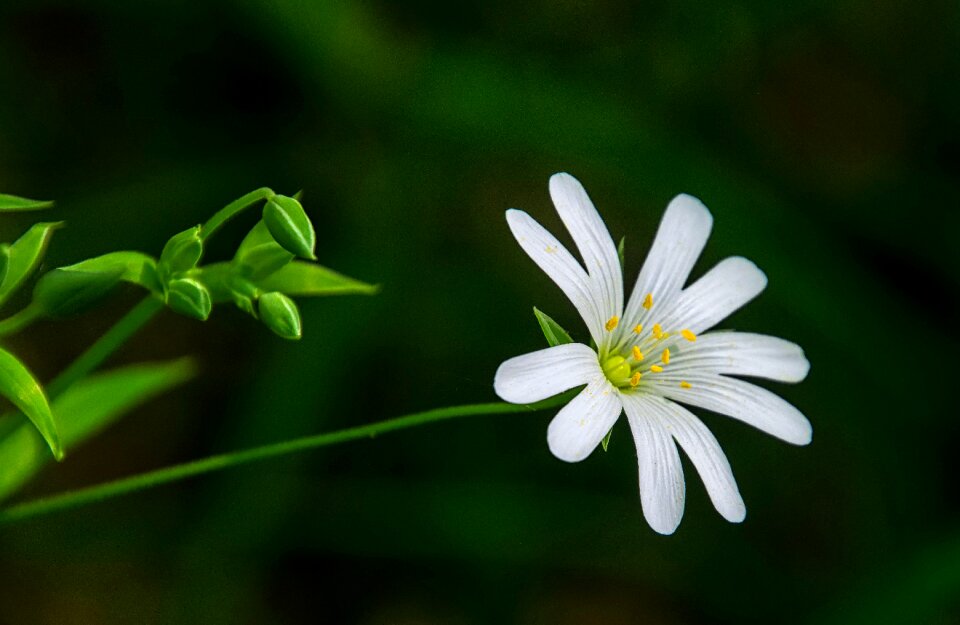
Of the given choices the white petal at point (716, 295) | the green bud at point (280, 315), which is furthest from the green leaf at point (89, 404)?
the white petal at point (716, 295)

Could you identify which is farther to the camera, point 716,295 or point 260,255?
point 716,295

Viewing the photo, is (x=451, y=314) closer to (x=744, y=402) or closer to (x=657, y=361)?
(x=657, y=361)

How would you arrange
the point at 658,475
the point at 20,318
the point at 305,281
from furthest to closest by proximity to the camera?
the point at 305,281 < the point at 20,318 < the point at 658,475

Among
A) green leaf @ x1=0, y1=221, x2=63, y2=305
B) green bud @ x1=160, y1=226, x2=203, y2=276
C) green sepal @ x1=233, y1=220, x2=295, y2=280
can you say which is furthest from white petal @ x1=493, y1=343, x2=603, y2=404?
green leaf @ x1=0, y1=221, x2=63, y2=305

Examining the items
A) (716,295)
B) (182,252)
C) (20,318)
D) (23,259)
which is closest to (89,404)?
(20,318)

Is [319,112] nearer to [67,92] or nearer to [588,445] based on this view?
[67,92]

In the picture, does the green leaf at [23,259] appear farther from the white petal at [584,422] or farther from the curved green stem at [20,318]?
the white petal at [584,422]

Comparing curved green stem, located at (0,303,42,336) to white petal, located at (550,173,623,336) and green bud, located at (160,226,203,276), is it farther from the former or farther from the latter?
white petal, located at (550,173,623,336)
